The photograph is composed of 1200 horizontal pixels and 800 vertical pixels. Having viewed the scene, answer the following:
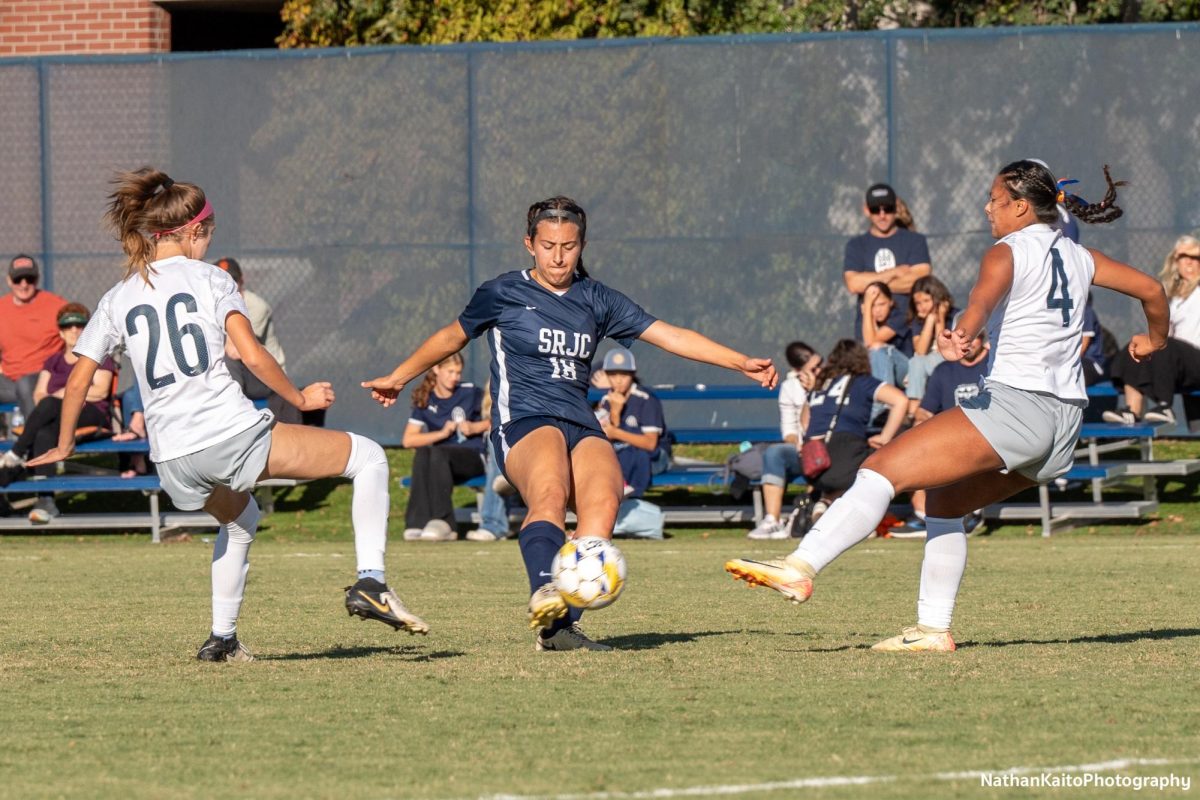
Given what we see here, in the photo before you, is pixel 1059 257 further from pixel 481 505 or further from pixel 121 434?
pixel 121 434

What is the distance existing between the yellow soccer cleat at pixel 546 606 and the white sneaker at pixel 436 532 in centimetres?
753

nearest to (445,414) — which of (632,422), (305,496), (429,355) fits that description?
(632,422)

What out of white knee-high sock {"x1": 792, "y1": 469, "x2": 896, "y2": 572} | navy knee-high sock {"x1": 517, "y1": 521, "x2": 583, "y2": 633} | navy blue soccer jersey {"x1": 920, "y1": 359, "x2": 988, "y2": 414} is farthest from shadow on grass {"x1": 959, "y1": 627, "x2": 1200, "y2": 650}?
navy blue soccer jersey {"x1": 920, "y1": 359, "x2": 988, "y2": 414}

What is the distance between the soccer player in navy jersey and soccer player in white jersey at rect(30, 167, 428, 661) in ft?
1.66

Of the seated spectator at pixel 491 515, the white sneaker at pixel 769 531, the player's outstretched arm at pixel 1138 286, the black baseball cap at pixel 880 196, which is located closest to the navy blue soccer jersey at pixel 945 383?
the white sneaker at pixel 769 531

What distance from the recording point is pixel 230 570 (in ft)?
22.1

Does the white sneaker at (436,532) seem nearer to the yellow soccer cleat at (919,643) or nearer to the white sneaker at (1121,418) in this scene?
the white sneaker at (1121,418)

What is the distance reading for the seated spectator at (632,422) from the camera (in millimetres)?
13680

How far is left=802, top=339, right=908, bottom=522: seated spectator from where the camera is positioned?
1325cm

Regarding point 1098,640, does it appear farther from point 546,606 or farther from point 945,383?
point 945,383

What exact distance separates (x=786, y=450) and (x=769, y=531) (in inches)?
26.8

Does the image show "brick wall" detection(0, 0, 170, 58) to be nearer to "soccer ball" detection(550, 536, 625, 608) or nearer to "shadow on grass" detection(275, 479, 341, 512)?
"shadow on grass" detection(275, 479, 341, 512)

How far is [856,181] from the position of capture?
52.1 ft

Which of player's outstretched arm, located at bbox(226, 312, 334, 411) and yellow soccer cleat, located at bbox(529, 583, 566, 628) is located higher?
player's outstretched arm, located at bbox(226, 312, 334, 411)
